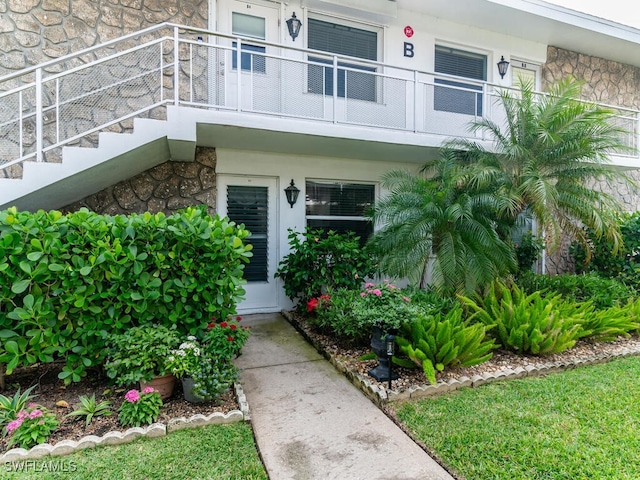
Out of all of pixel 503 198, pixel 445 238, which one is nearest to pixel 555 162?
pixel 503 198

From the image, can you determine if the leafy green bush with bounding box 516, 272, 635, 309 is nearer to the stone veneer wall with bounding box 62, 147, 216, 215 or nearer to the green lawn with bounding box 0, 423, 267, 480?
the green lawn with bounding box 0, 423, 267, 480

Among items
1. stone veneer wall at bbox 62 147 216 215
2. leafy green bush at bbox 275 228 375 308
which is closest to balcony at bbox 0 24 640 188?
stone veneer wall at bbox 62 147 216 215

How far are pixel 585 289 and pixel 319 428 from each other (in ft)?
19.7

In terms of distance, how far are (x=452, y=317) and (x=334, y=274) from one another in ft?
6.81

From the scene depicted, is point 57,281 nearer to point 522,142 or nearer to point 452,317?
point 452,317

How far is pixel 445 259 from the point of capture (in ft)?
17.8

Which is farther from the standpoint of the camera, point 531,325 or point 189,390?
point 531,325

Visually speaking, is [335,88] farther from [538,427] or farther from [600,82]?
[600,82]

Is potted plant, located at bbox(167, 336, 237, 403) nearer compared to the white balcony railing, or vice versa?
potted plant, located at bbox(167, 336, 237, 403)

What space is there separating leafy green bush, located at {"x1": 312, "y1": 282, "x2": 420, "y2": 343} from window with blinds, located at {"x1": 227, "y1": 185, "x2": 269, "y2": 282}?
202 cm

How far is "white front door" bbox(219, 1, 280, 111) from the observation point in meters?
5.71

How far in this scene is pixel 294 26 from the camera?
6613mm

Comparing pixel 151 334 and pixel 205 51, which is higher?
pixel 205 51

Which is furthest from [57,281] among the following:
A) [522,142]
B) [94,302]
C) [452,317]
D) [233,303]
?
[522,142]
